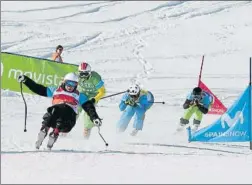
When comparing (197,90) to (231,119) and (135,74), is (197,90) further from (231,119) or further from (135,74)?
(135,74)

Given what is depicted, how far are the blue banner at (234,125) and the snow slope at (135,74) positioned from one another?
199mm

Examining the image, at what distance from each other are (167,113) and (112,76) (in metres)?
3.81

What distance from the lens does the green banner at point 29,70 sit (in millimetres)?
13359

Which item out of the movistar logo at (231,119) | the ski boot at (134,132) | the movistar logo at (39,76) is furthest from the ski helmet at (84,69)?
the movistar logo at (39,76)

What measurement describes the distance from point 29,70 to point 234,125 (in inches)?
200

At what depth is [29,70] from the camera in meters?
13.5

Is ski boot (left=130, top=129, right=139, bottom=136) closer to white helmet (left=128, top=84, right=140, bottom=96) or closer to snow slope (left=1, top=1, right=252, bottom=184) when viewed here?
snow slope (left=1, top=1, right=252, bottom=184)

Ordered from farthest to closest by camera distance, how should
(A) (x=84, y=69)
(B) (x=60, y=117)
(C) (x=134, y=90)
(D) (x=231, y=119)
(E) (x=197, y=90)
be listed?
(E) (x=197, y=90) < (C) (x=134, y=90) < (A) (x=84, y=69) < (D) (x=231, y=119) < (B) (x=60, y=117)

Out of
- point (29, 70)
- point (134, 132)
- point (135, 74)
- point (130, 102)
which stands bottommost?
point (134, 132)

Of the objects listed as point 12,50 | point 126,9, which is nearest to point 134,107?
point 12,50

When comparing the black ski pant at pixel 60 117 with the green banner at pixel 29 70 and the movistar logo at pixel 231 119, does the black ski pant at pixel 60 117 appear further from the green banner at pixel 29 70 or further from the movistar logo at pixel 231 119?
the green banner at pixel 29 70

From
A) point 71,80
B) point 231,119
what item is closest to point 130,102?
point 231,119

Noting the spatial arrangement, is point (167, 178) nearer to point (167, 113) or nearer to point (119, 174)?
point (119, 174)

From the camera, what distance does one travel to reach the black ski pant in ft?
28.5
